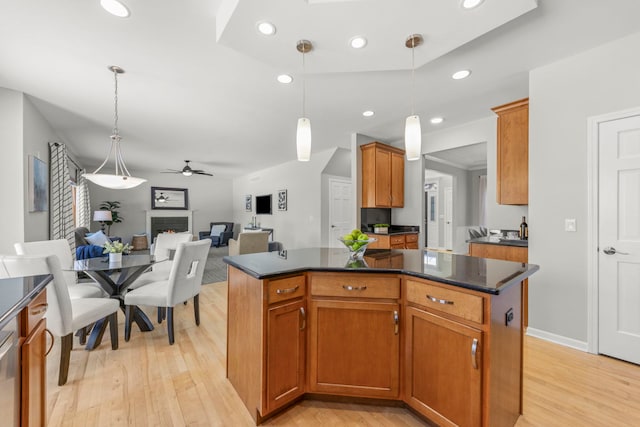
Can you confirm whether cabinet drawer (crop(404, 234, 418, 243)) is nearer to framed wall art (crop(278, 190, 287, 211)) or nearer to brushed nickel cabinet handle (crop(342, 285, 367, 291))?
brushed nickel cabinet handle (crop(342, 285, 367, 291))

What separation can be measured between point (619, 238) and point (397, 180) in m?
3.01

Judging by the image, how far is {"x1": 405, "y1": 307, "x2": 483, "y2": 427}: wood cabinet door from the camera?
131 cm

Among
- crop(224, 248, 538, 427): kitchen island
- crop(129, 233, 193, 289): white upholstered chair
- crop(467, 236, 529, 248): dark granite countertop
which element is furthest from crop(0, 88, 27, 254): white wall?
crop(467, 236, 529, 248): dark granite countertop

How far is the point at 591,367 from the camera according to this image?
2135mm

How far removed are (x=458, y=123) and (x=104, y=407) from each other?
4826 mm

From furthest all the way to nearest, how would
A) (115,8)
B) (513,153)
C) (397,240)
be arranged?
(397,240) < (513,153) < (115,8)

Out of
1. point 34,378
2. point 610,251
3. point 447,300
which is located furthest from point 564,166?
point 34,378

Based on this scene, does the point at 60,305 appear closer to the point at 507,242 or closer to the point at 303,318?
the point at 303,318

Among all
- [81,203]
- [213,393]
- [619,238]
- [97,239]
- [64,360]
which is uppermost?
[81,203]

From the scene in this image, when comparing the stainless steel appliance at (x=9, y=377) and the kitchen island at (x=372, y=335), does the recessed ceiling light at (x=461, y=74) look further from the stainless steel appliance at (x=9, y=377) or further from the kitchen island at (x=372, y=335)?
the stainless steel appliance at (x=9, y=377)

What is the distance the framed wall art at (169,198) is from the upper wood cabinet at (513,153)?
30.0 ft

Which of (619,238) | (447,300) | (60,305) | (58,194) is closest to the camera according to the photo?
(447,300)

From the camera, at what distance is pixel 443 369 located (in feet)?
4.69

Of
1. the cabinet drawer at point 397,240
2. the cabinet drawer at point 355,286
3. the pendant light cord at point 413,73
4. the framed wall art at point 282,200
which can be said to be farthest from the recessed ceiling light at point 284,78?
the framed wall art at point 282,200
